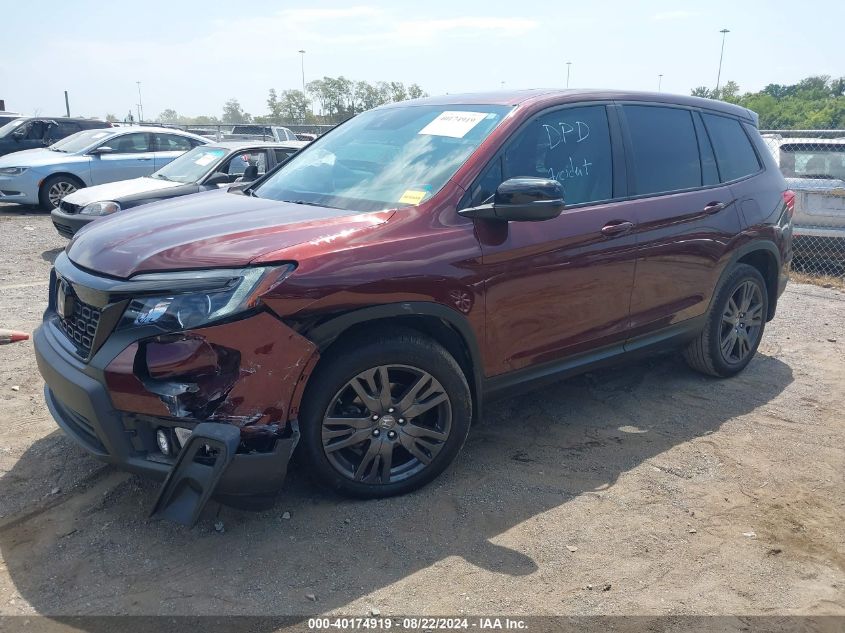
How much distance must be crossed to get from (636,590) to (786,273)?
A: 11.2 ft

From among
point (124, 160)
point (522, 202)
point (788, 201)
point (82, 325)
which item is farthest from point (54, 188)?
point (788, 201)

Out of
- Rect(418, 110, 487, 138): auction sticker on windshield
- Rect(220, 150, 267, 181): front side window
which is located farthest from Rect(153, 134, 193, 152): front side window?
Rect(418, 110, 487, 138): auction sticker on windshield

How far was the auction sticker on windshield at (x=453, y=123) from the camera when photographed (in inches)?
148

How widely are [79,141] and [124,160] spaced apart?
1.07m

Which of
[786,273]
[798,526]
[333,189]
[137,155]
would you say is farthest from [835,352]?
[137,155]

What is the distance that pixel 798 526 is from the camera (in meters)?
3.36

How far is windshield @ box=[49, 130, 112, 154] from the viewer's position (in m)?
12.2

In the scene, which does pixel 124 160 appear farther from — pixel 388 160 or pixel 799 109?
pixel 799 109

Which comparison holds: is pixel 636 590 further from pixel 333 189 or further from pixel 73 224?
pixel 73 224

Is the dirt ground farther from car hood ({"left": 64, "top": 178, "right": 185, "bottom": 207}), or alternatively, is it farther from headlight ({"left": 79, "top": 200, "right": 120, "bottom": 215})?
car hood ({"left": 64, "top": 178, "right": 185, "bottom": 207})

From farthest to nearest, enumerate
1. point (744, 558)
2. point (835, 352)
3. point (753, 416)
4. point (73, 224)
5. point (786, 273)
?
point (73, 224), point (835, 352), point (786, 273), point (753, 416), point (744, 558)

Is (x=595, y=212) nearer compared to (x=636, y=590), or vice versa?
(x=636, y=590)

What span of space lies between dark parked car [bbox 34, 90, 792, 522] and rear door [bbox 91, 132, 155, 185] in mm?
8734

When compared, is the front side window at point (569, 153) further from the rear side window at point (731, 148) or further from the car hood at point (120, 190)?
the car hood at point (120, 190)
